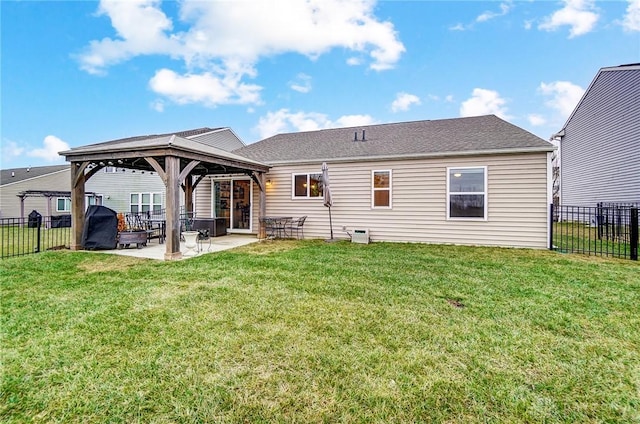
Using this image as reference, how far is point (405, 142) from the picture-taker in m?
9.55

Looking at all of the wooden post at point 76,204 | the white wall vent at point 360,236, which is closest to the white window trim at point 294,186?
the white wall vent at point 360,236

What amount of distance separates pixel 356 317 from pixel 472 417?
157cm

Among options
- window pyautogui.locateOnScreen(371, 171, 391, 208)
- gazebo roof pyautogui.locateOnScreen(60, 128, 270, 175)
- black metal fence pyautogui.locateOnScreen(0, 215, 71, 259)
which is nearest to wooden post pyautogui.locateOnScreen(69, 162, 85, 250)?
gazebo roof pyautogui.locateOnScreen(60, 128, 270, 175)

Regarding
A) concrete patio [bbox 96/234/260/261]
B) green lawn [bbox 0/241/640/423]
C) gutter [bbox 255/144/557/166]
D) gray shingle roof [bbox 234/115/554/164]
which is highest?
gray shingle roof [bbox 234/115/554/164]

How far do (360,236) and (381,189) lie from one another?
1.65 m

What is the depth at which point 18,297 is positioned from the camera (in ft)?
12.7

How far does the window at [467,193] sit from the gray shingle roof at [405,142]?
62cm

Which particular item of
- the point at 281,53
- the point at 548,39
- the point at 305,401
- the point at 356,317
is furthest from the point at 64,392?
the point at 548,39

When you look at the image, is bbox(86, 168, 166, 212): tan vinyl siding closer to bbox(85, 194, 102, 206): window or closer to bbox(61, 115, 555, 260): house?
bbox(85, 194, 102, 206): window

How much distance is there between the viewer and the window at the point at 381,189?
917 centimetres

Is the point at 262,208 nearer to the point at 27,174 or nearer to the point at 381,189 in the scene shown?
the point at 381,189

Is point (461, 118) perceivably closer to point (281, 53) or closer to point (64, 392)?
point (281, 53)

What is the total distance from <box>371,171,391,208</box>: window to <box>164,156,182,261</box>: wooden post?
568 cm

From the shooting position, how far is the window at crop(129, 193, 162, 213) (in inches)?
736
